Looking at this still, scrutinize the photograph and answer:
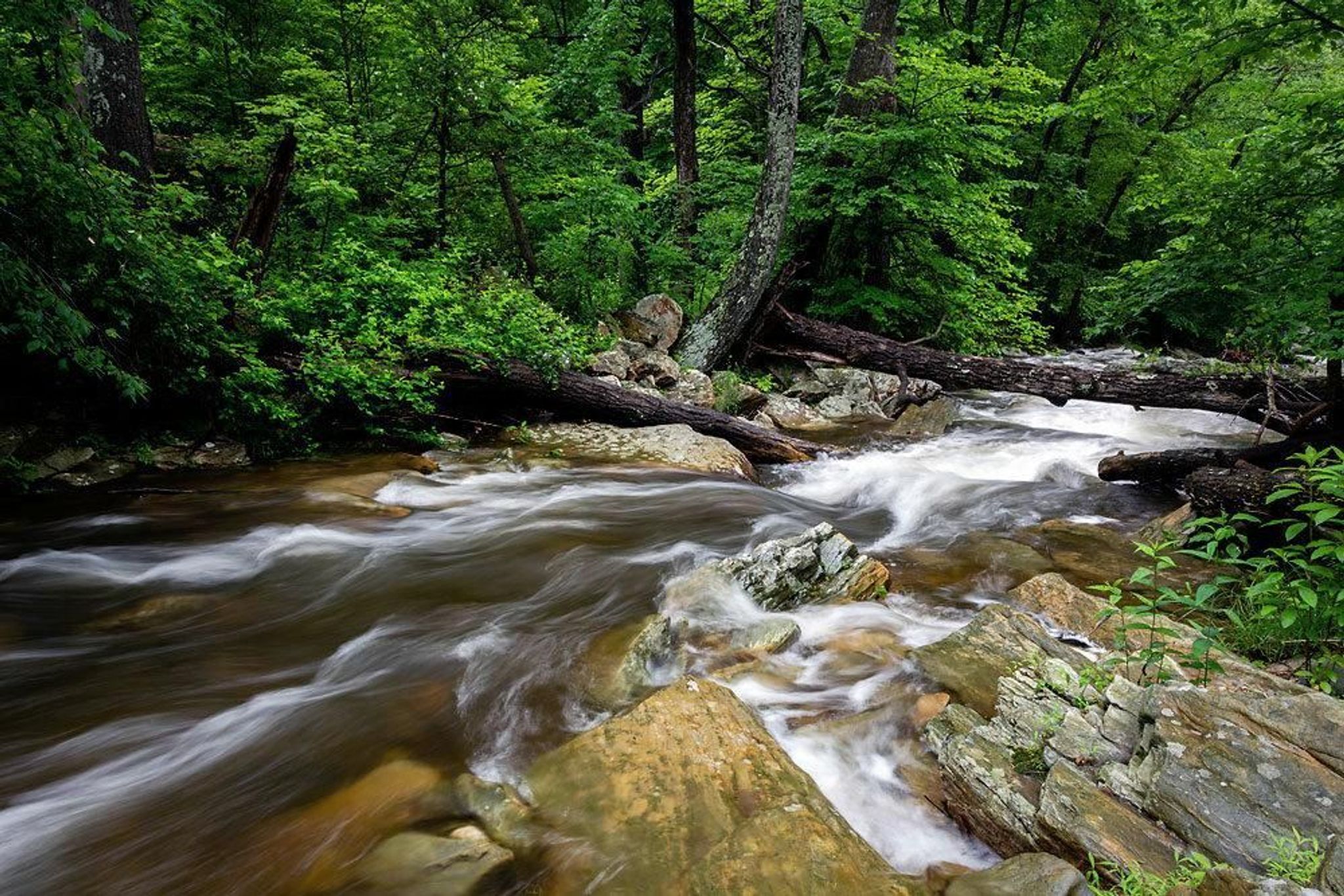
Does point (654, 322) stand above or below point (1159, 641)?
above

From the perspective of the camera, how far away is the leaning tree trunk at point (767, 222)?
28.6ft

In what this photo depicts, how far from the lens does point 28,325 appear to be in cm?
402

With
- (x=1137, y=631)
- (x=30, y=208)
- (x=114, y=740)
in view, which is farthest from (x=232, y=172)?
(x=1137, y=631)

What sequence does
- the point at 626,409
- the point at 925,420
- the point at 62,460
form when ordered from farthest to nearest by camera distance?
the point at 925,420 < the point at 626,409 < the point at 62,460

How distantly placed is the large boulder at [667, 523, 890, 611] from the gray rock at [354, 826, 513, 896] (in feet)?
7.05

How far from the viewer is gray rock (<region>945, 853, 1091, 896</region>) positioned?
74.6 inches

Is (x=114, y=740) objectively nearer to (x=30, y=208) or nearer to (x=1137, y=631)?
(x=30, y=208)

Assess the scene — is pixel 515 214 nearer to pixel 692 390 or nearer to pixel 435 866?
pixel 692 390

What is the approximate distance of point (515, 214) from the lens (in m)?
10.4

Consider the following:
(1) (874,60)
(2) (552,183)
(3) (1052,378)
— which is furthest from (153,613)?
(1) (874,60)

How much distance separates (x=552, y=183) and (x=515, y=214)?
0.78 metres

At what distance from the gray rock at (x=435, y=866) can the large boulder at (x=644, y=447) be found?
5118mm

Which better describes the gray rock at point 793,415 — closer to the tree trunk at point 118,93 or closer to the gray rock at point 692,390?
the gray rock at point 692,390

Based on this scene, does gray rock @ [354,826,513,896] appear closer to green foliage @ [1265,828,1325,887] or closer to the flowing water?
the flowing water
